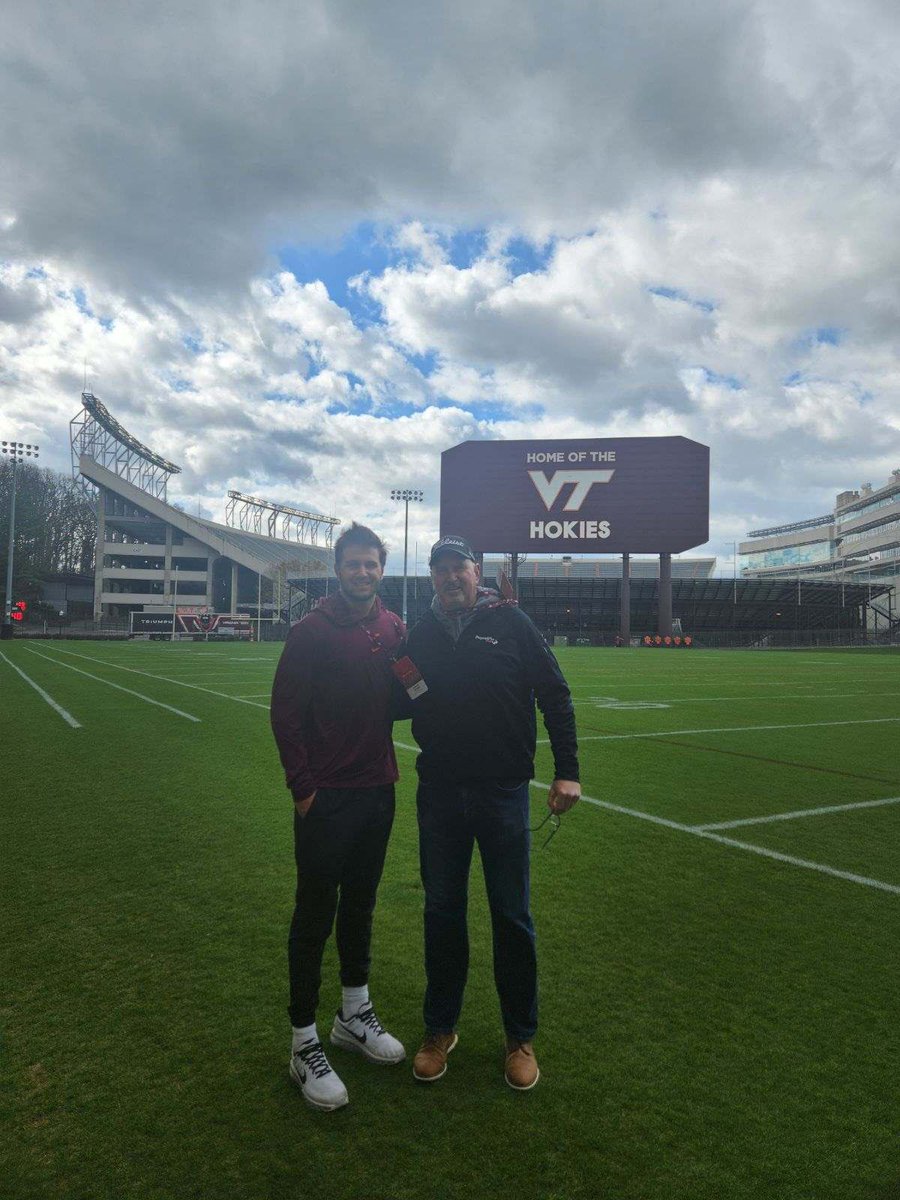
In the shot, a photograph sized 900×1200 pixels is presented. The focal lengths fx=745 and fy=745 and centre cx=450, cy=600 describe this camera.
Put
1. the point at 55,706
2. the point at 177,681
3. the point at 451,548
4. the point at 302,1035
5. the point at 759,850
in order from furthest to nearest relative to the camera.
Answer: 1. the point at 177,681
2. the point at 55,706
3. the point at 759,850
4. the point at 451,548
5. the point at 302,1035

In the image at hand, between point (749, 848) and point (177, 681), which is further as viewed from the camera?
point (177, 681)

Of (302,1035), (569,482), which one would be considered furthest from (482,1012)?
(569,482)

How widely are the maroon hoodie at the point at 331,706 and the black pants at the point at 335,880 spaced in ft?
0.26

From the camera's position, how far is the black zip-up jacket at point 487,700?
292 cm

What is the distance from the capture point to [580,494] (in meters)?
47.7

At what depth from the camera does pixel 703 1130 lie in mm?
2395

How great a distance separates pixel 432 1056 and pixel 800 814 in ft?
15.6

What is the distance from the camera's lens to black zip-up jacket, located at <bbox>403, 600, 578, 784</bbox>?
292cm

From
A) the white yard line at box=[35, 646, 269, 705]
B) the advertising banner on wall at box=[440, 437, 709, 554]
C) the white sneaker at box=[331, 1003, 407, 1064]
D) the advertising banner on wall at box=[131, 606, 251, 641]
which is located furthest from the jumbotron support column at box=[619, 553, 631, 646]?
the white sneaker at box=[331, 1003, 407, 1064]

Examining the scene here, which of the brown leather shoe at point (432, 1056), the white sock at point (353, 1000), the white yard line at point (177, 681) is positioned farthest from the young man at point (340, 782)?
the white yard line at point (177, 681)

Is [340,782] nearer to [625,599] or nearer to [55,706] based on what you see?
[55,706]

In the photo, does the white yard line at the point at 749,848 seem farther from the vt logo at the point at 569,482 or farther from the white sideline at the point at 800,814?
the vt logo at the point at 569,482

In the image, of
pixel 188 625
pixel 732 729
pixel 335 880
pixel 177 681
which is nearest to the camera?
pixel 335 880

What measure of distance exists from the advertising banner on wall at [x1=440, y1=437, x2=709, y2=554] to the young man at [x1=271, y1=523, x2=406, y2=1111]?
45.3 m
